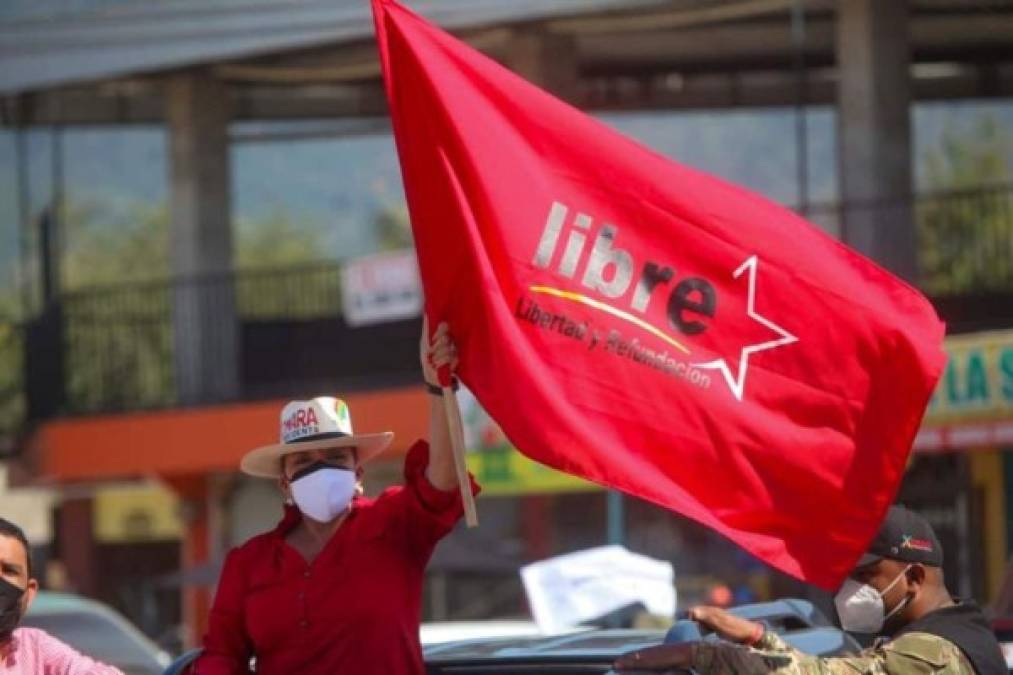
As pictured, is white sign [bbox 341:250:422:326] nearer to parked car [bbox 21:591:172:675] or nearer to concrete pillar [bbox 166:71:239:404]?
concrete pillar [bbox 166:71:239:404]

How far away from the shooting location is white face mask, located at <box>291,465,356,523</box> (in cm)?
612

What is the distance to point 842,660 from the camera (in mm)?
5121

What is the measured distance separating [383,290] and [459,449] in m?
17.3

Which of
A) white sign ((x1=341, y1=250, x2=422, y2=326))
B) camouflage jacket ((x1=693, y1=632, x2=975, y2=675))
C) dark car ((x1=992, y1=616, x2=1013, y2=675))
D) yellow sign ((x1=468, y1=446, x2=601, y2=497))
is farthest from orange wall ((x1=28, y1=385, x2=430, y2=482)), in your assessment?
camouflage jacket ((x1=693, y1=632, x2=975, y2=675))

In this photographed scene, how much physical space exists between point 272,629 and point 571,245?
1.21m

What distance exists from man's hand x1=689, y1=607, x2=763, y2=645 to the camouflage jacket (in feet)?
0.09

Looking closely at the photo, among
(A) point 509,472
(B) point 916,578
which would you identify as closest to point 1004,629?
(B) point 916,578

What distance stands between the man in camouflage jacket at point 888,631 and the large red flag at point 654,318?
0.39 ft

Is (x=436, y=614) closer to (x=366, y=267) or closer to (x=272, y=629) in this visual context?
(x=366, y=267)

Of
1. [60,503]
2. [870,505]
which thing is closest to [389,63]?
[870,505]

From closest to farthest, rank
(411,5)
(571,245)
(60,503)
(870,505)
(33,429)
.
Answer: (870,505) < (571,245) < (411,5) < (33,429) < (60,503)

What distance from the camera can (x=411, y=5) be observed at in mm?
22062

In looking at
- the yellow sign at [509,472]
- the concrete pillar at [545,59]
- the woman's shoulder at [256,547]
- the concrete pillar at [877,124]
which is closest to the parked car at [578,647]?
the woman's shoulder at [256,547]

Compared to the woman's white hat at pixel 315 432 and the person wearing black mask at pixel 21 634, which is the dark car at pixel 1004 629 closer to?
the woman's white hat at pixel 315 432
